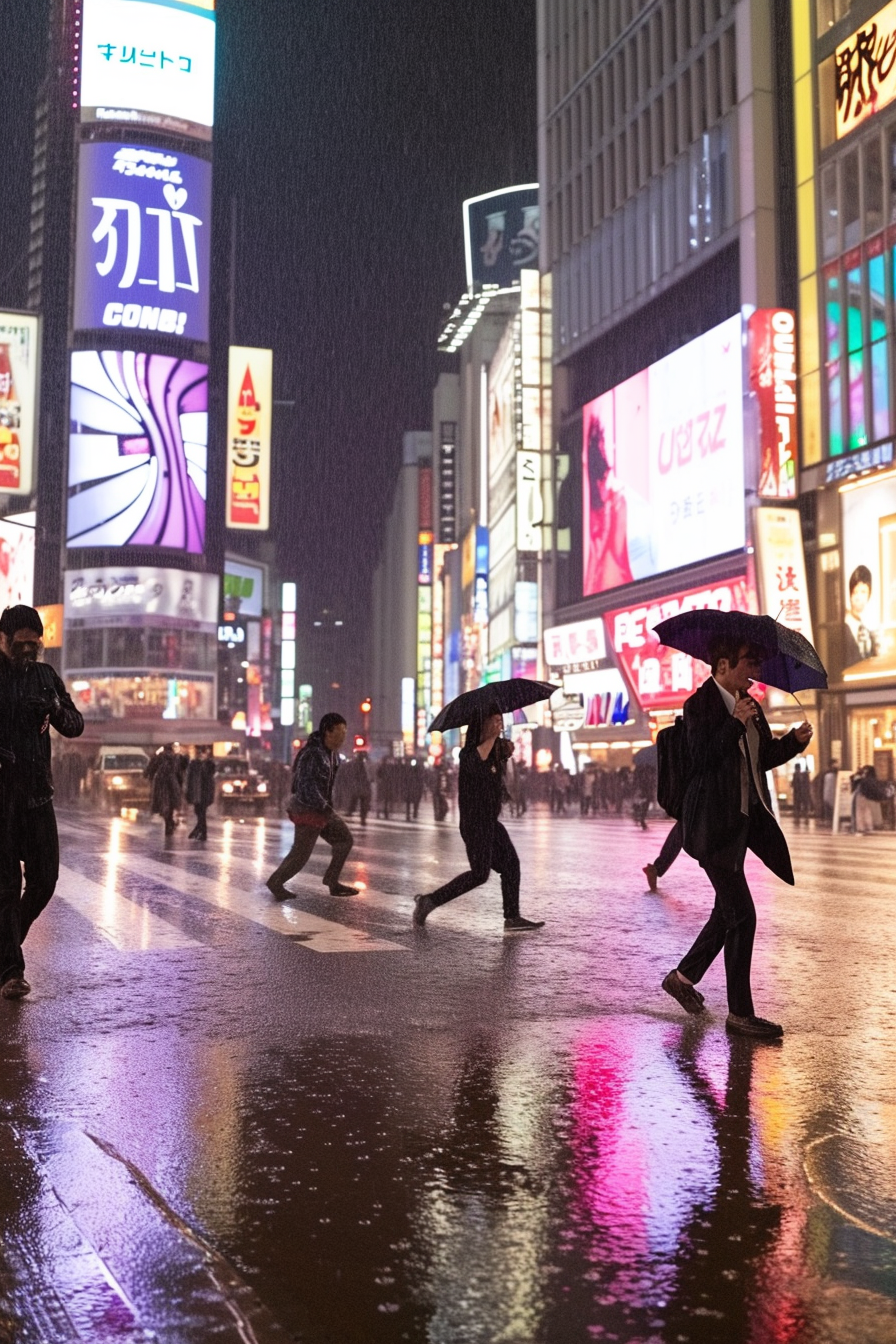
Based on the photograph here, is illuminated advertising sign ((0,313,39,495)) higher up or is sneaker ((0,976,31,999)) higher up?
illuminated advertising sign ((0,313,39,495))

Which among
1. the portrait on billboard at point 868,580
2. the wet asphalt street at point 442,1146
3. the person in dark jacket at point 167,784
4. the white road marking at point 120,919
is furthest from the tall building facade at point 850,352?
the wet asphalt street at point 442,1146

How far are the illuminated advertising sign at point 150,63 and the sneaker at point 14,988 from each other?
236 ft

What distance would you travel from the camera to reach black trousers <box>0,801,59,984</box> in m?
6.30

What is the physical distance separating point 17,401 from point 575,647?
2804 cm

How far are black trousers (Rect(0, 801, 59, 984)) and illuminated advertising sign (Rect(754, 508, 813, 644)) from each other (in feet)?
108

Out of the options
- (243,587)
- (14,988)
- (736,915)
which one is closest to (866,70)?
(736,915)

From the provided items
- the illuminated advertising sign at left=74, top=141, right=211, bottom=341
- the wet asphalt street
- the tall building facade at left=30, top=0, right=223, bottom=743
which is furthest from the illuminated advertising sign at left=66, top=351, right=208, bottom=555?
the wet asphalt street

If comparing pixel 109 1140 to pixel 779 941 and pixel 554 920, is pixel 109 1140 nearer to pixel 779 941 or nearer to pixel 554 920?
pixel 779 941

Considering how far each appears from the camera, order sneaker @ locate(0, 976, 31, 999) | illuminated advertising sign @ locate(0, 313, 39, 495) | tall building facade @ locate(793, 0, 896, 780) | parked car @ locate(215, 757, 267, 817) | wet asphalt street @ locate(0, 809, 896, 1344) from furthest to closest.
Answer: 1. illuminated advertising sign @ locate(0, 313, 39, 495)
2. parked car @ locate(215, 757, 267, 817)
3. tall building facade @ locate(793, 0, 896, 780)
4. sneaker @ locate(0, 976, 31, 999)
5. wet asphalt street @ locate(0, 809, 896, 1344)

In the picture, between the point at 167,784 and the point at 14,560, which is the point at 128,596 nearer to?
the point at 14,560

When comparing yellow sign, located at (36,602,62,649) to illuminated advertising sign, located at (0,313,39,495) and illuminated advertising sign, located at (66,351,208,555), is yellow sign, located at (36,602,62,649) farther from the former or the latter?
illuminated advertising sign, located at (0,313,39,495)

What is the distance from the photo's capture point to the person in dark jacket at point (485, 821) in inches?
→ 364

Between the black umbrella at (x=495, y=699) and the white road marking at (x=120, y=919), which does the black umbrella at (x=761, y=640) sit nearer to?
the black umbrella at (x=495, y=699)

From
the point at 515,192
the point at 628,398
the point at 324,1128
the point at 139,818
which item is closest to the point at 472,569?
the point at 515,192
